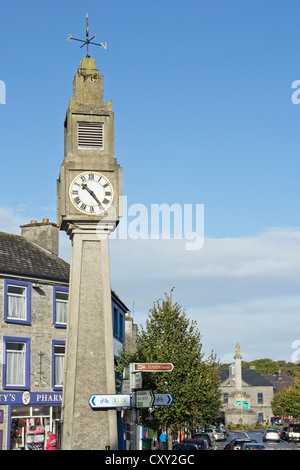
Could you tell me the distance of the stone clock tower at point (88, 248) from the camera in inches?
925

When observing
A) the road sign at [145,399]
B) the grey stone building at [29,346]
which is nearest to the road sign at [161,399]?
the road sign at [145,399]

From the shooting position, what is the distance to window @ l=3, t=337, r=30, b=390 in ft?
117

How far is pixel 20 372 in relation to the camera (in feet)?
119

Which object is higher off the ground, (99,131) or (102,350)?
(99,131)

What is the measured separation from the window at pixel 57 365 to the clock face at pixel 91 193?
14.8m

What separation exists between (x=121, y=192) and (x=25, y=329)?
1417 cm

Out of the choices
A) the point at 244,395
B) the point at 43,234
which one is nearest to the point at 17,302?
the point at 43,234

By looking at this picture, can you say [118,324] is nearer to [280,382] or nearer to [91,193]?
[91,193]

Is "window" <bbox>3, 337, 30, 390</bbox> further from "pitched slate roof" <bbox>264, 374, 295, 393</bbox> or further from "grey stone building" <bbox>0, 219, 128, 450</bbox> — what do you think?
"pitched slate roof" <bbox>264, 374, 295, 393</bbox>

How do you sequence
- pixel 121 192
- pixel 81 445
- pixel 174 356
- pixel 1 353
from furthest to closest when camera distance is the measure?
pixel 174 356 < pixel 1 353 < pixel 121 192 < pixel 81 445

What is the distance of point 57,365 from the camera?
124ft

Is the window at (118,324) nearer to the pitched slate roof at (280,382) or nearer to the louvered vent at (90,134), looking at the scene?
the louvered vent at (90,134)

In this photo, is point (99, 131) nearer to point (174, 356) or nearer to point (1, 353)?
point (1, 353)
